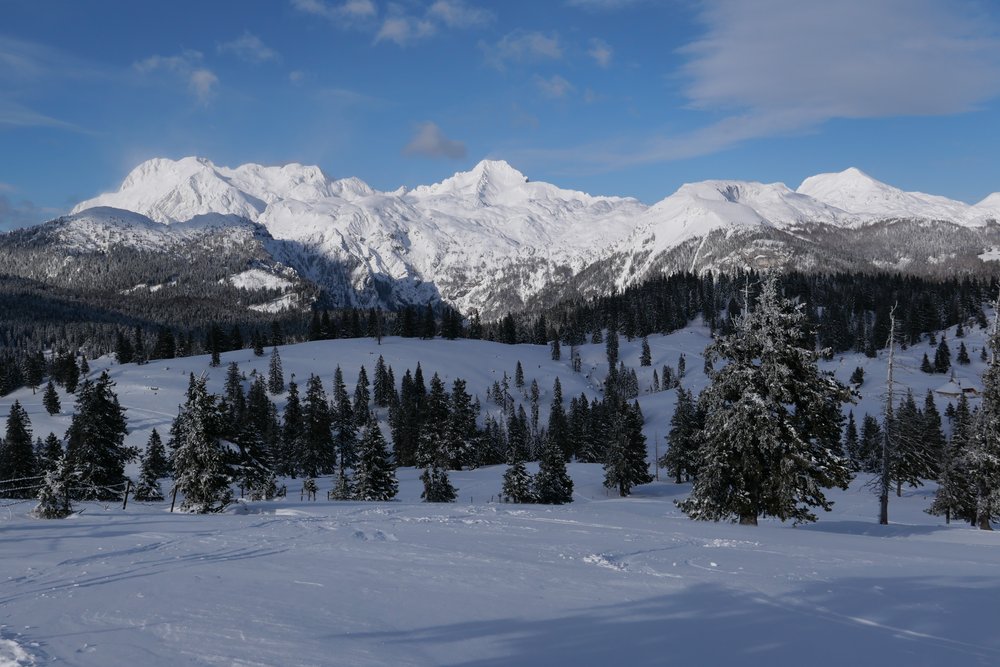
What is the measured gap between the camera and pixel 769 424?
24.1m

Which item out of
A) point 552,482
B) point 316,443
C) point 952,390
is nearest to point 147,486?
point 552,482

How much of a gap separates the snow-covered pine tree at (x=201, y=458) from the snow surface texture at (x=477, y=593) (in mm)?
9582

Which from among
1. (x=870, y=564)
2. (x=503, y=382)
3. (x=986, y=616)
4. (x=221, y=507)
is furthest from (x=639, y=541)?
(x=503, y=382)

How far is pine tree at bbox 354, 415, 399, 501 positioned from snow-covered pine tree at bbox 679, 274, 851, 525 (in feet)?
108

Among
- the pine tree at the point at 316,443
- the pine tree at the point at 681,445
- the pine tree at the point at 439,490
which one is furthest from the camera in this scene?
the pine tree at the point at 316,443

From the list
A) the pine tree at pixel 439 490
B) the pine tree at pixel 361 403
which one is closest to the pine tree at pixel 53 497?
the pine tree at pixel 439 490

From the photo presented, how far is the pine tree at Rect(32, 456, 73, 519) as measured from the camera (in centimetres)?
2102

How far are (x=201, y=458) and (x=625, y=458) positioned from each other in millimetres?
50177

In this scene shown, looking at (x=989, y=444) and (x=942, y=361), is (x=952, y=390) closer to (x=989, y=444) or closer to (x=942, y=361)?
(x=942, y=361)

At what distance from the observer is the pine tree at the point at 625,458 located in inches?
2832

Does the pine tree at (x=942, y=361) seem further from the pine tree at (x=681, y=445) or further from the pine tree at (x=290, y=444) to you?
the pine tree at (x=290, y=444)

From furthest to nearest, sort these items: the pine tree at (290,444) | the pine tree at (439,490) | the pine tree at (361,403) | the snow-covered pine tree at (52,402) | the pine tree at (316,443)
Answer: the pine tree at (361,403)
the snow-covered pine tree at (52,402)
the pine tree at (290,444)
the pine tree at (316,443)
the pine tree at (439,490)

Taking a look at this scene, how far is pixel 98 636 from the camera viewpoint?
830cm

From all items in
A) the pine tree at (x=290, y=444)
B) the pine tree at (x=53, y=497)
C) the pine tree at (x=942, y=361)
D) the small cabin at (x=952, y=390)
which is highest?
the pine tree at (x=942, y=361)
